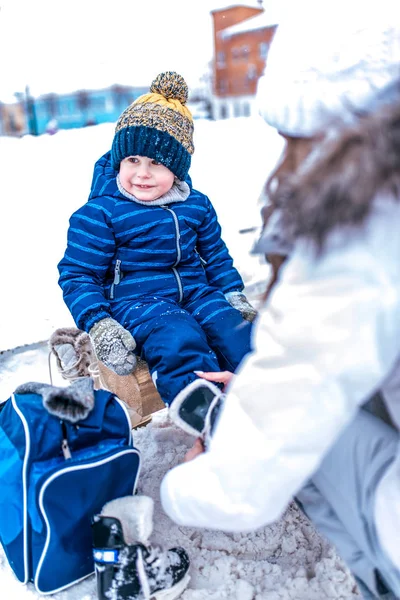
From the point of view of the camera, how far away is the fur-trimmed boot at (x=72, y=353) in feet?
6.07

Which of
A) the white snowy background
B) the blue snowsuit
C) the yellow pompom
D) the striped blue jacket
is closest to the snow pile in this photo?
the white snowy background

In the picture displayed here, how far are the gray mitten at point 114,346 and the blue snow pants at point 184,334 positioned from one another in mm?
48

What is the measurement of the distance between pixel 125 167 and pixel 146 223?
0.66 feet

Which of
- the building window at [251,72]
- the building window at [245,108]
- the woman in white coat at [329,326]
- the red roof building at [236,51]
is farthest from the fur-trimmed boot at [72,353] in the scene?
the building window at [245,108]

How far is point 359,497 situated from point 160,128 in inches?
50.7

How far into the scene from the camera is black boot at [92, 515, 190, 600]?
4.04 feet

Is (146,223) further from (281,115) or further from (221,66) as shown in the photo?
(221,66)

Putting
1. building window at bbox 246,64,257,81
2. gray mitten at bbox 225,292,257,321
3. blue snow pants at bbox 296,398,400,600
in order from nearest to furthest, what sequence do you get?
blue snow pants at bbox 296,398,400,600, gray mitten at bbox 225,292,257,321, building window at bbox 246,64,257,81

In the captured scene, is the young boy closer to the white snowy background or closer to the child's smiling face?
the child's smiling face

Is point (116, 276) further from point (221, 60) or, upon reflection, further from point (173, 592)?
point (221, 60)

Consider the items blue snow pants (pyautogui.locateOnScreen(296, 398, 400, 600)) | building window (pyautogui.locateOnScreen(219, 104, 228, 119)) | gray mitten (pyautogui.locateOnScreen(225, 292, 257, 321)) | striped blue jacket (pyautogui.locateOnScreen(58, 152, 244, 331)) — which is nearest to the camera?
blue snow pants (pyautogui.locateOnScreen(296, 398, 400, 600))

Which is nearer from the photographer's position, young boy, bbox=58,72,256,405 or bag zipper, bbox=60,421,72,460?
bag zipper, bbox=60,421,72,460

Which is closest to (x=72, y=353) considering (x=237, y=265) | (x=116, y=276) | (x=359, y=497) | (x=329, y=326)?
(x=116, y=276)

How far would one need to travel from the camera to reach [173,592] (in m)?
1.29
